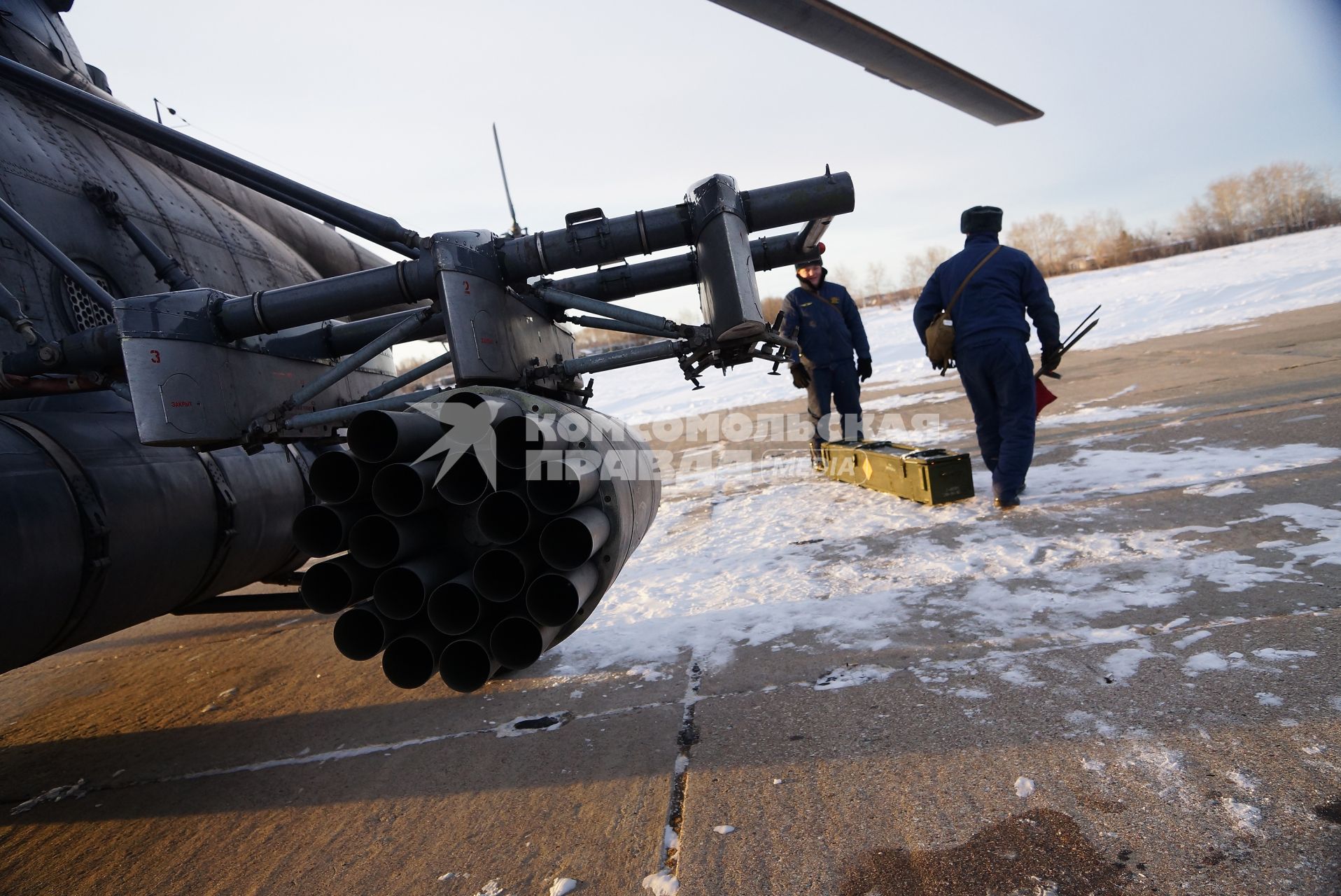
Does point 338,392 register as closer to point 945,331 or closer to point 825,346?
point 945,331

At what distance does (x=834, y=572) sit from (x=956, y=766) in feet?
6.59

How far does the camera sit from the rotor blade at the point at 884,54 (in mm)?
2754

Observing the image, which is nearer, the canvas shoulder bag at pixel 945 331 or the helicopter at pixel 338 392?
the helicopter at pixel 338 392

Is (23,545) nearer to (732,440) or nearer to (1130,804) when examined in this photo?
(1130,804)

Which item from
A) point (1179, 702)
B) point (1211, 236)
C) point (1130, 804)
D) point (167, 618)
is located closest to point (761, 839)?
point (1130, 804)

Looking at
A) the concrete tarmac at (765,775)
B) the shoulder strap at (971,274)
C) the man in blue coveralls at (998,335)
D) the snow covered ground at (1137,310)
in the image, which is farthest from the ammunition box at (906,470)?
the snow covered ground at (1137,310)

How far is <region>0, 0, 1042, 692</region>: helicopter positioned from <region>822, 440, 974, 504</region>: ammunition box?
7.01ft

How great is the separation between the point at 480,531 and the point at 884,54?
2.69m

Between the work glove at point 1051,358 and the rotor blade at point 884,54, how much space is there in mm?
1782

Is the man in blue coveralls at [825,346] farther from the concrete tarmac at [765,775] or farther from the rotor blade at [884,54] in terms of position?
the concrete tarmac at [765,775]

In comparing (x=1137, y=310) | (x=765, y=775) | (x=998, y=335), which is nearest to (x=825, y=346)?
(x=998, y=335)

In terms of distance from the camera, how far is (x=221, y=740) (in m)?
3.37

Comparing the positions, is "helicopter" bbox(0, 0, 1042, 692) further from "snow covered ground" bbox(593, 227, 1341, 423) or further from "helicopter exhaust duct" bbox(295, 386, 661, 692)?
"snow covered ground" bbox(593, 227, 1341, 423)

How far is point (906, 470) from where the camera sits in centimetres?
550
